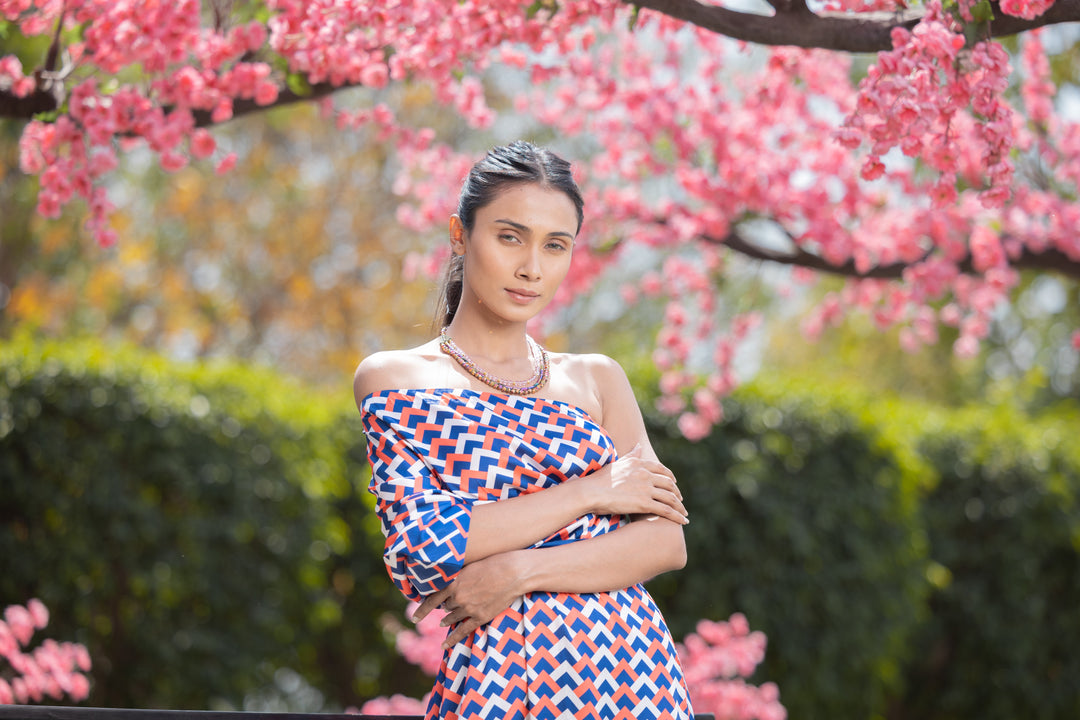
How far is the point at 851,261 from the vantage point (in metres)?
4.28

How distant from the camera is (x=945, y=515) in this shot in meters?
6.17

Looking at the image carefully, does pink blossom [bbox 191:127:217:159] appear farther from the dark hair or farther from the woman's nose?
the woman's nose

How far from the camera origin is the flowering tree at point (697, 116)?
222 cm

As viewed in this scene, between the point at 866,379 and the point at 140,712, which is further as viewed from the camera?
the point at 866,379

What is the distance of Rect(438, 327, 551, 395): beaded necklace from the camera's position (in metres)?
1.79

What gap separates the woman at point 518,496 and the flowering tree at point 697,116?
0.82 m

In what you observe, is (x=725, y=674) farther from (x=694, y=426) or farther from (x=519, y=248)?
(x=519, y=248)

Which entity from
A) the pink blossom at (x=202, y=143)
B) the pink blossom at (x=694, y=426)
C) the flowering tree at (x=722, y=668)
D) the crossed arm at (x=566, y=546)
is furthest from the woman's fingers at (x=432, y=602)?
the pink blossom at (x=694, y=426)

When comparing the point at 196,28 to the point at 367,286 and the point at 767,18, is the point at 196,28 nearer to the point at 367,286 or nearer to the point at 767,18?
the point at 767,18

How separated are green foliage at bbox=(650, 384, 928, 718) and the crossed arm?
11.0 ft

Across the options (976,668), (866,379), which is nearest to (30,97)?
(976,668)

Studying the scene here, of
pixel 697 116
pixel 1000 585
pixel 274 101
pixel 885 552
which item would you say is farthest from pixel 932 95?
pixel 1000 585

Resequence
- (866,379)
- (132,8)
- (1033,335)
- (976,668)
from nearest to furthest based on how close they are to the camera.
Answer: (132,8)
(976,668)
(1033,335)
(866,379)

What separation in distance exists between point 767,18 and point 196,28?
1.53 meters
